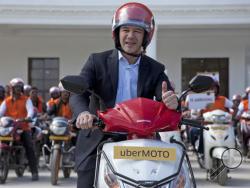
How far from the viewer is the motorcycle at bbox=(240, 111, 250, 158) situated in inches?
476

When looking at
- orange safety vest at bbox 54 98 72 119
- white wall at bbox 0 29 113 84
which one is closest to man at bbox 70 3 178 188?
orange safety vest at bbox 54 98 72 119

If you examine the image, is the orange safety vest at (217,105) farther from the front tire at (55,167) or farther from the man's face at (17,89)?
the man's face at (17,89)

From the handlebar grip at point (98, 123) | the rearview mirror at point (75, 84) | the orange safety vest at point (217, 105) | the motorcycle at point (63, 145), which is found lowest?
the motorcycle at point (63, 145)

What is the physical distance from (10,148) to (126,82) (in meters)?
6.32

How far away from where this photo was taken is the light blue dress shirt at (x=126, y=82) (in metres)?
3.31

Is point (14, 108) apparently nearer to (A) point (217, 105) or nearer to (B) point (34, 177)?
(B) point (34, 177)

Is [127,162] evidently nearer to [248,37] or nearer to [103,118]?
[103,118]

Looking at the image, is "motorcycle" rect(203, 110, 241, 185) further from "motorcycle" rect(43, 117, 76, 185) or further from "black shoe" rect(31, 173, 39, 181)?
"black shoe" rect(31, 173, 39, 181)

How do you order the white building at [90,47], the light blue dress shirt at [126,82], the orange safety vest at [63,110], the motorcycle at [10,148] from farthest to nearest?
the white building at [90,47] → the orange safety vest at [63,110] → the motorcycle at [10,148] → the light blue dress shirt at [126,82]

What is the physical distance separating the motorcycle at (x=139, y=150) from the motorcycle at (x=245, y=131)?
9.40m

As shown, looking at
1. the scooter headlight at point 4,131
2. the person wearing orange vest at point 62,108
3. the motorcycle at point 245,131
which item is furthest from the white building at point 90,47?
the scooter headlight at point 4,131

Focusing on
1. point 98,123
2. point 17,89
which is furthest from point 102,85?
point 17,89

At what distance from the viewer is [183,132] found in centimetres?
1265

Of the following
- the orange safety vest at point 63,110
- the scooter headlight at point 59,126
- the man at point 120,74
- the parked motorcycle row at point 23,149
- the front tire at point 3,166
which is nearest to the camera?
the man at point 120,74
